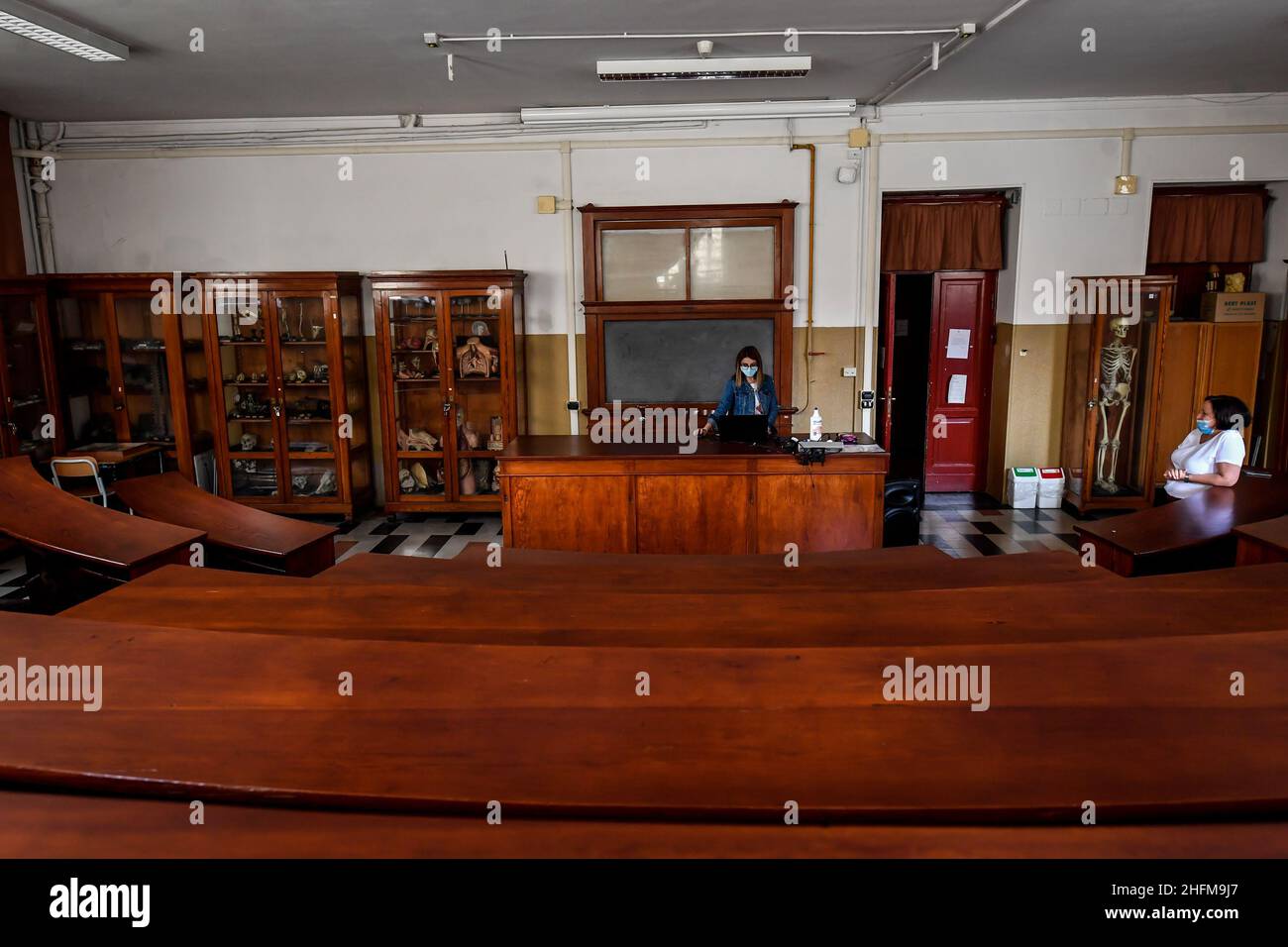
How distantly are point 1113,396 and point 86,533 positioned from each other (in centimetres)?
784

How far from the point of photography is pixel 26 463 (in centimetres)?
470

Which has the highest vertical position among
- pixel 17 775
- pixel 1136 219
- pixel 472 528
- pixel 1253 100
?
pixel 1253 100

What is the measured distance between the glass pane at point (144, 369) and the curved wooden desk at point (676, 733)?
7.22m

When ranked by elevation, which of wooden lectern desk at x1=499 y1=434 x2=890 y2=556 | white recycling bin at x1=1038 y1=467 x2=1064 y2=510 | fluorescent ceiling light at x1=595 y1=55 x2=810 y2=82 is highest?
fluorescent ceiling light at x1=595 y1=55 x2=810 y2=82

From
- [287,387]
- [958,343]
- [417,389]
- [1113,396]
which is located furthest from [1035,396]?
[287,387]

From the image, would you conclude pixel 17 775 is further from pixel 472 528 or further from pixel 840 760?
pixel 472 528

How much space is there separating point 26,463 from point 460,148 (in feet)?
15.2

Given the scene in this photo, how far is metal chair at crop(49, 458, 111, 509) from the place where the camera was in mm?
6621

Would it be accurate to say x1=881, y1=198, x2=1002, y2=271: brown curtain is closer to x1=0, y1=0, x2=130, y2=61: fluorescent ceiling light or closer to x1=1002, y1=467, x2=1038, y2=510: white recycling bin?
x1=1002, y1=467, x2=1038, y2=510: white recycling bin

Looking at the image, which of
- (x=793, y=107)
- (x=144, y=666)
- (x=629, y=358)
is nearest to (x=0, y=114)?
(x=629, y=358)

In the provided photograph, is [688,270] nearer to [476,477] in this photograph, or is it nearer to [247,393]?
[476,477]

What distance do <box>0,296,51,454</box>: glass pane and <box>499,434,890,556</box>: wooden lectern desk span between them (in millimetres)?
4426

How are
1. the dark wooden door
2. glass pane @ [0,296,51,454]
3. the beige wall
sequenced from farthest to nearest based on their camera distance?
1. the dark wooden door
2. the beige wall
3. glass pane @ [0,296,51,454]

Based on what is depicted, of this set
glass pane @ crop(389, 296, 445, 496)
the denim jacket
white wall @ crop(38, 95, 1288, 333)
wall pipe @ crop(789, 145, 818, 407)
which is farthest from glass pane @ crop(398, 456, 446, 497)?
wall pipe @ crop(789, 145, 818, 407)
